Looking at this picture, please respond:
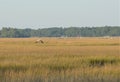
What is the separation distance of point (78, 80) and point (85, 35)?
14507 centimetres

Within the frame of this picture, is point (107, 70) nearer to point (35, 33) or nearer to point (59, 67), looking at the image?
point (59, 67)

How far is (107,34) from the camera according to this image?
148 m

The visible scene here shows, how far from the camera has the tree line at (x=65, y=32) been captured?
14188 centimetres

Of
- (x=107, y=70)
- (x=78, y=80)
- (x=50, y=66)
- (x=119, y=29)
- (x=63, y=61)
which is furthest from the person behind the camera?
(x=119, y=29)

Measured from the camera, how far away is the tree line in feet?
465

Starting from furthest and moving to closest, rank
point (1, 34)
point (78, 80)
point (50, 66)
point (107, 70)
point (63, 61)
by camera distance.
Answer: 1. point (1, 34)
2. point (63, 61)
3. point (50, 66)
4. point (107, 70)
5. point (78, 80)

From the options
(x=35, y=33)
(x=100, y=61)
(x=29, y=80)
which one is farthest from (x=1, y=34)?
(x=29, y=80)

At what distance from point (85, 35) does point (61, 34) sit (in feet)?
32.5

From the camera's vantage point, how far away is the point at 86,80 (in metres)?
10.7

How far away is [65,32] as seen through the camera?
158 metres

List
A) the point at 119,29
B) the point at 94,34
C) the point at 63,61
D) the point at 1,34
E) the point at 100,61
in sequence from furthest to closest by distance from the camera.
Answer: the point at 94,34 → the point at 1,34 → the point at 119,29 → the point at 100,61 → the point at 63,61

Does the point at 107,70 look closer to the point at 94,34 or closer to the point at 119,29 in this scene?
the point at 119,29

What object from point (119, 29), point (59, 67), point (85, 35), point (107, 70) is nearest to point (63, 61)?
point (59, 67)

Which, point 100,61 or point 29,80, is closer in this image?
point 29,80
